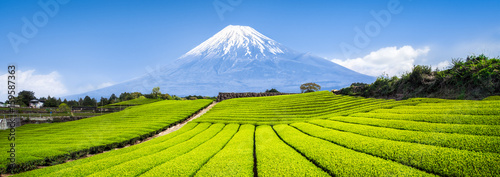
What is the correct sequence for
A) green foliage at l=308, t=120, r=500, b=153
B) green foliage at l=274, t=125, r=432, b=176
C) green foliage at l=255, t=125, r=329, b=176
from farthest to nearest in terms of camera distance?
green foliage at l=255, t=125, r=329, b=176
green foliage at l=308, t=120, r=500, b=153
green foliage at l=274, t=125, r=432, b=176

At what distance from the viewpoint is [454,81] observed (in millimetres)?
13953

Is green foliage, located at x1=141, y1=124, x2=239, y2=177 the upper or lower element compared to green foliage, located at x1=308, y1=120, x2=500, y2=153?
lower

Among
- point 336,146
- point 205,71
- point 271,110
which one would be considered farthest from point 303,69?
point 336,146

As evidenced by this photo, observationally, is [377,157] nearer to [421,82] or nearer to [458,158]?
[458,158]

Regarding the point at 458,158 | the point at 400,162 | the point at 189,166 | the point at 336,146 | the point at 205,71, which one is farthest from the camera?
the point at 205,71

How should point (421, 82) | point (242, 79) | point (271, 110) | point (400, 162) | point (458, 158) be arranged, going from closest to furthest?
point (458, 158), point (400, 162), point (421, 82), point (271, 110), point (242, 79)

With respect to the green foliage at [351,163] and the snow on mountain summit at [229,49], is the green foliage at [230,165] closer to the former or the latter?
Result: the green foliage at [351,163]

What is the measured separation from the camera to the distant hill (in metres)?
12.1

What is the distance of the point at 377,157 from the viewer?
5922 mm

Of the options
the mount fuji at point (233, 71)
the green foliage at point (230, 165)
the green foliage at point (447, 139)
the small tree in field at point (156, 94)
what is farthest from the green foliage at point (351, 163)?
the mount fuji at point (233, 71)

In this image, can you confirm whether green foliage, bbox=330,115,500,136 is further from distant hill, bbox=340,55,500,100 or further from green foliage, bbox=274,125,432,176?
distant hill, bbox=340,55,500,100

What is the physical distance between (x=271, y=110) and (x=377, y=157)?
1812cm

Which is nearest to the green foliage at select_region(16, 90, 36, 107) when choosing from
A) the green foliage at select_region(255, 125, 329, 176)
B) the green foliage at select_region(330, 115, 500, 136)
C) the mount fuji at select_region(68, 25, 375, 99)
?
the green foliage at select_region(255, 125, 329, 176)

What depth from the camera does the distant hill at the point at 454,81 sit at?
39.5 feet
